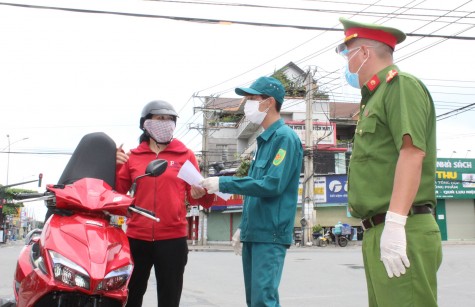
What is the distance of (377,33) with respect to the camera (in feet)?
8.68

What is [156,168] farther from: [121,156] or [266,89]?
[266,89]

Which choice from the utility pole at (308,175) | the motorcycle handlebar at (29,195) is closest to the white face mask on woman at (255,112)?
the motorcycle handlebar at (29,195)

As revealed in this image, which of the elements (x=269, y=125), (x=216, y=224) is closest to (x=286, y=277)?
(x=269, y=125)

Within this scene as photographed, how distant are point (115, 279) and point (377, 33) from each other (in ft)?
6.79

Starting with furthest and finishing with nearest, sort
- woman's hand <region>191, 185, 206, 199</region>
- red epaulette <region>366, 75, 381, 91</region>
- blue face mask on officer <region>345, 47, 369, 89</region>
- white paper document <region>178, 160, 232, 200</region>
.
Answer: woman's hand <region>191, 185, 206, 199</region>, white paper document <region>178, 160, 232, 200</region>, blue face mask on officer <region>345, 47, 369, 89</region>, red epaulette <region>366, 75, 381, 91</region>

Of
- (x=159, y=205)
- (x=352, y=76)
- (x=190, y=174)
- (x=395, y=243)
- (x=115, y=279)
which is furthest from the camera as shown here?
(x=159, y=205)

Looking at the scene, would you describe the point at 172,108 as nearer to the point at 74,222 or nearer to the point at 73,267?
the point at 74,222

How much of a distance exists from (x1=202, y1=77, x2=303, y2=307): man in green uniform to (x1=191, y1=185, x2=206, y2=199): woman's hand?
39 cm

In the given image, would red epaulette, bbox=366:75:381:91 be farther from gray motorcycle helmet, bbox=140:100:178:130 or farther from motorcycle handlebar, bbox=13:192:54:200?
motorcycle handlebar, bbox=13:192:54:200

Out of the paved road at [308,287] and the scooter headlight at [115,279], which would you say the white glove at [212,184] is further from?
the paved road at [308,287]

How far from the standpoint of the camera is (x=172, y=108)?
14.0 feet

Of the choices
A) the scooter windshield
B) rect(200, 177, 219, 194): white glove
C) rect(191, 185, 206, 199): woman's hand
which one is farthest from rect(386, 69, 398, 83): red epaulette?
the scooter windshield

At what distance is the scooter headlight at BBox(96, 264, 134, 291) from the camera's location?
2.98 m

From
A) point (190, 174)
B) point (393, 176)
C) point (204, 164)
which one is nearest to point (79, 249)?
point (190, 174)
